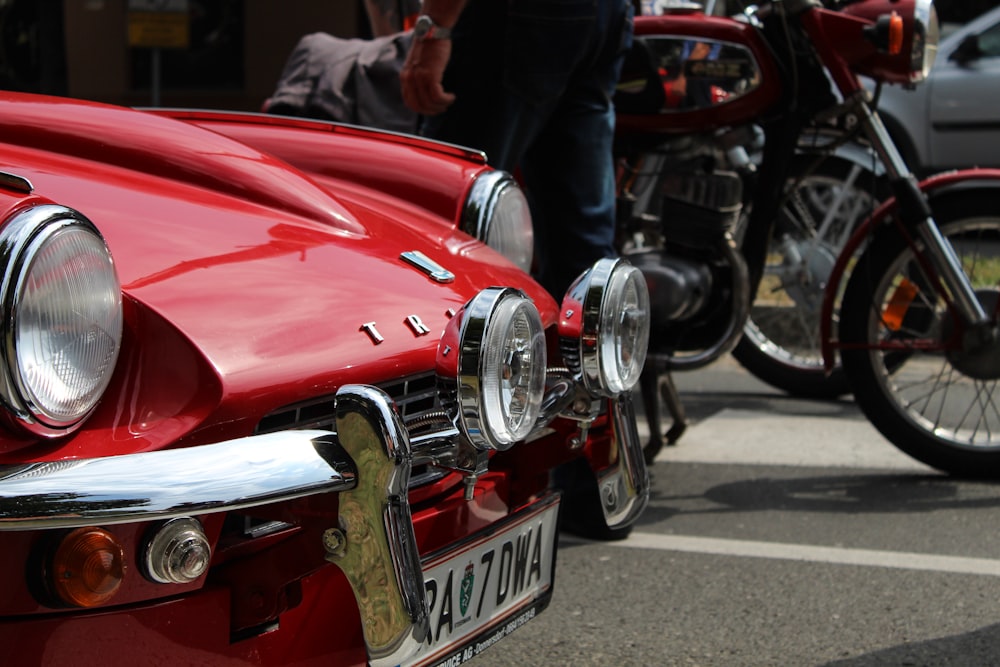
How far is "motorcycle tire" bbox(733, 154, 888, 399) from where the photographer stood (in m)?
4.55

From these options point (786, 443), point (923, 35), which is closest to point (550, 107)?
point (923, 35)

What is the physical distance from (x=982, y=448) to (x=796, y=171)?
99 cm

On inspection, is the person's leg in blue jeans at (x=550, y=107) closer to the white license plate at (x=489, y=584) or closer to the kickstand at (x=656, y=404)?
the kickstand at (x=656, y=404)

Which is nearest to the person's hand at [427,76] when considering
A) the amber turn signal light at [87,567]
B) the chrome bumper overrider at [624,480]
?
the chrome bumper overrider at [624,480]

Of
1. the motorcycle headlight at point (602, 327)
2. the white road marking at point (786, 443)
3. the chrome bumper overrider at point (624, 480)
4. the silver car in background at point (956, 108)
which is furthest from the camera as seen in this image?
the silver car in background at point (956, 108)

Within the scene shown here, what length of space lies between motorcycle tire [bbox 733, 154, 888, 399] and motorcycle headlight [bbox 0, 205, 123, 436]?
3.12 meters

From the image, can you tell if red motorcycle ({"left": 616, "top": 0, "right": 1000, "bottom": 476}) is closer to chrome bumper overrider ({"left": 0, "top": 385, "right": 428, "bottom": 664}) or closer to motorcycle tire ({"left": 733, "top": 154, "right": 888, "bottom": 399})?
motorcycle tire ({"left": 733, "top": 154, "right": 888, "bottom": 399})

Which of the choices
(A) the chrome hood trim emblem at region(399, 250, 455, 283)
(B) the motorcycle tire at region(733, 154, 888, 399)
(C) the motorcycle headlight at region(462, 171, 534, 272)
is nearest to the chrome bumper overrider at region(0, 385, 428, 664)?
(A) the chrome hood trim emblem at region(399, 250, 455, 283)

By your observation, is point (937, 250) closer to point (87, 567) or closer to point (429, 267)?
point (429, 267)

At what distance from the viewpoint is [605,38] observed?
329 centimetres

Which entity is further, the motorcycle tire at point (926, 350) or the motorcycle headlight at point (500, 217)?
the motorcycle tire at point (926, 350)

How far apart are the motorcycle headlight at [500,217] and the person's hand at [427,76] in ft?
2.16

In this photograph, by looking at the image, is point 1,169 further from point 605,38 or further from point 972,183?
point 972,183

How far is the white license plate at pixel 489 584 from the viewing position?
1.81 metres
